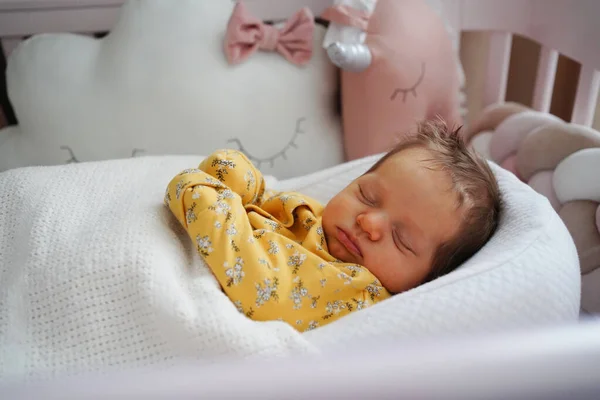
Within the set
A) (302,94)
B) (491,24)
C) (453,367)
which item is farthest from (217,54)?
(453,367)

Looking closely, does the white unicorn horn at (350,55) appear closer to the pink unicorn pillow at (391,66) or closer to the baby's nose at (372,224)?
the pink unicorn pillow at (391,66)

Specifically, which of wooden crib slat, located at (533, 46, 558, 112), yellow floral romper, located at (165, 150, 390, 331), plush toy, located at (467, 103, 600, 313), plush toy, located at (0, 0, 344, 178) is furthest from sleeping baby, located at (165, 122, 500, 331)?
wooden crib slat, located at (533, 46, 558, 112)

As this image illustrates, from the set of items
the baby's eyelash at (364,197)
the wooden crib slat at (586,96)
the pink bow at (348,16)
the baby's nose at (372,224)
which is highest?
the pink bow at (348,16)

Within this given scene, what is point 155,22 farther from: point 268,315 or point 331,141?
point 268,315

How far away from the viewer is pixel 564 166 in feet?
3.56

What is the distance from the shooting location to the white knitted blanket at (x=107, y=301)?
2.16 ft

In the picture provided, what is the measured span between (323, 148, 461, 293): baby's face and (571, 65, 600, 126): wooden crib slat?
0.59 m

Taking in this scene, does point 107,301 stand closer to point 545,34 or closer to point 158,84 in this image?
point 158,84

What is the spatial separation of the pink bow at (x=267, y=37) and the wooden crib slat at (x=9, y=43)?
0.54m

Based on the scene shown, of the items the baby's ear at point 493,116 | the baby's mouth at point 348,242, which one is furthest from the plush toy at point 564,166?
the baby's mouth at point 348,242

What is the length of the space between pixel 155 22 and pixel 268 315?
79 cm

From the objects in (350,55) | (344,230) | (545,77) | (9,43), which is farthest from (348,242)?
(9,43)

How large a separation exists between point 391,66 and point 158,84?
0.55 m

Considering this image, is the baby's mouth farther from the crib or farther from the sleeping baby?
the crib
